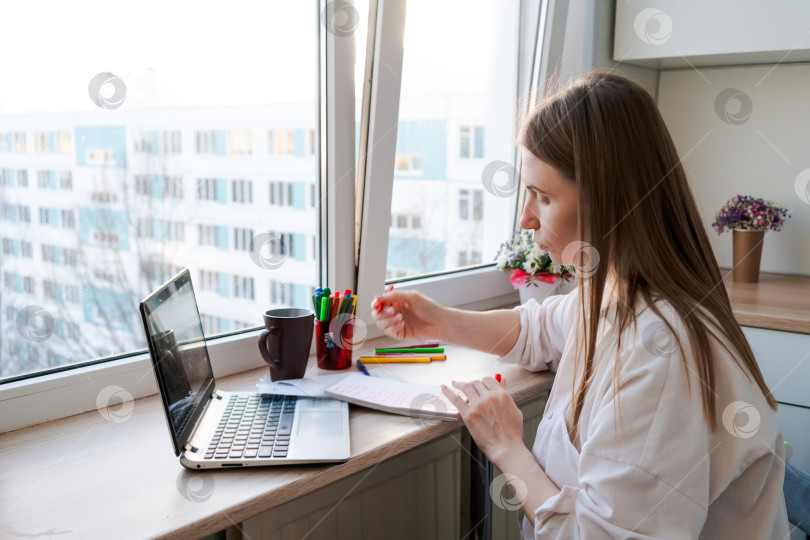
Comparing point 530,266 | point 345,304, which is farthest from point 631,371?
point 530,266

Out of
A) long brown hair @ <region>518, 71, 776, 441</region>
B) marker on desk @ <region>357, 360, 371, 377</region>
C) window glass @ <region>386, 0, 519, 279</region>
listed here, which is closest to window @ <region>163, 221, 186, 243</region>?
marker on desk @ <region>357, 360, 371, 377</region>

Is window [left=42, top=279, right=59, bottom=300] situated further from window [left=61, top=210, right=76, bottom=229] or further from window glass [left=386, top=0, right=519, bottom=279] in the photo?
window glass [left=386, top=0, right=519, bottom=279]

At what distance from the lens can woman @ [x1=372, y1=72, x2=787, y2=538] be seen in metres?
0.89

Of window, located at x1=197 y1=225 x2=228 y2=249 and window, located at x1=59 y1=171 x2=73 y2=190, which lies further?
window, located at x1=197 y1=225 x2=228 y2=249

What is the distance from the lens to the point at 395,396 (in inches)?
49.1

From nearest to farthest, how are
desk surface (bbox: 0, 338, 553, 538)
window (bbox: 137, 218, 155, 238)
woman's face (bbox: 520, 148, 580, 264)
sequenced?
desk surface (bbox: 0, 338, 553, 538) → woman's face (bbox: 520, 148, 580, 264) → window (bbox: 137, 218, 155, 238)

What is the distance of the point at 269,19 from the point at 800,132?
1743mm

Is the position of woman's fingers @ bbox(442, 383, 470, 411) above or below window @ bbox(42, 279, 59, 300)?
below

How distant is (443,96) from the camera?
6.13ft

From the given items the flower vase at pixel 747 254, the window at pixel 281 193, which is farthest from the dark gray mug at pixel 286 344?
the flower vase at pixel 747 254

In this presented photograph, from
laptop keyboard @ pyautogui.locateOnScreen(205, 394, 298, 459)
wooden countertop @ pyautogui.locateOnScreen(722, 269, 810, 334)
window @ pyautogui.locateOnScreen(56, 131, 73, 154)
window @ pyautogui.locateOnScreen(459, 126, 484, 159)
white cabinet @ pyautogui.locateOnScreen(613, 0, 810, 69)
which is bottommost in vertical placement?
laptop keyboard @ pyautogui.locateOnScreen(205, 394, 298, 459)

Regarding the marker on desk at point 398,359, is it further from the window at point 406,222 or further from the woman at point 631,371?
the window at point 406,222

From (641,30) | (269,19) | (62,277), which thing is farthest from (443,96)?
(62,277)

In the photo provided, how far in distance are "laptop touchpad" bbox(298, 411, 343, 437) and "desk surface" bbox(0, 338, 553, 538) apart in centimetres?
3
